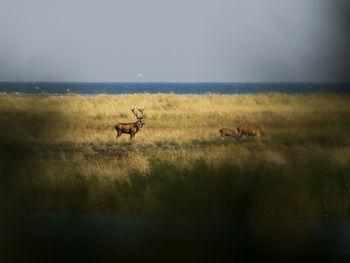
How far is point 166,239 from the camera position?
4062mm

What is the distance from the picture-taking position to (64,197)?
15.6 feet

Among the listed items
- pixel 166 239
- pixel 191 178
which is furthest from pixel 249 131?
pixel 166 239

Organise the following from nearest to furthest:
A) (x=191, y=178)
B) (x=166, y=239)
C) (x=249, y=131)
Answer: (x=166, y=239)
(x=191, y=178)
(x=249, y=131)

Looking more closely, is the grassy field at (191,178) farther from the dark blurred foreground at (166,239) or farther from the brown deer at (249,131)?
the brown deer at (249,131)

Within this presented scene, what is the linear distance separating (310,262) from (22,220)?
245 cm

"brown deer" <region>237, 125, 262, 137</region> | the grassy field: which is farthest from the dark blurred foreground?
"brown deer" <region>237, 125, 262, 137</region>

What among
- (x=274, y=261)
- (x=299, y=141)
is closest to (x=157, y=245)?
(x=274, y=261)

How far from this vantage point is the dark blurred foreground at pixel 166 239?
3.73 meters

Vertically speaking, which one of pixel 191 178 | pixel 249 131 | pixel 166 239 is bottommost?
pixel 166 239

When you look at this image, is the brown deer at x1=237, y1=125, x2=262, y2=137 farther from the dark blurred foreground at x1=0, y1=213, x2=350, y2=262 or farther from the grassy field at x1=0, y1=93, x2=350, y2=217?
the dark blurred foreground at x1=0, y1=213, x2=350, y2=262

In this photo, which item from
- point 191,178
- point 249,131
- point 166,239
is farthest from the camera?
point 249,131

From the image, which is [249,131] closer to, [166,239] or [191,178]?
[191,178]

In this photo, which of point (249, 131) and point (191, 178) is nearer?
point (191, 178)

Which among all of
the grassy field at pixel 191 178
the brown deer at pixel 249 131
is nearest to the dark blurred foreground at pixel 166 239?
the grassy field at pixel 191 178
